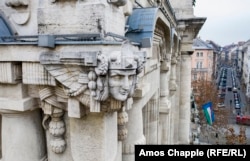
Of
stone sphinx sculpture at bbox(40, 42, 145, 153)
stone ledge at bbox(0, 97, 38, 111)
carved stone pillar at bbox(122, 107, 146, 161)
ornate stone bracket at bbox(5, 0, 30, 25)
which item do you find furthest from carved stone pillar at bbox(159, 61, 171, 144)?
stone sphinx sculpture at bbox(40, 42, 145, 153)

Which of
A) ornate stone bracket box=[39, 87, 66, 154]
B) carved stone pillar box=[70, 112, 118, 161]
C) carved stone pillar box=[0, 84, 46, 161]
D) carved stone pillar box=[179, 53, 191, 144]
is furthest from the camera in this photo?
carved stone pillar box=[179, 53, 191, 144]

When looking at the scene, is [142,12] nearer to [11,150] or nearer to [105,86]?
[105,86]

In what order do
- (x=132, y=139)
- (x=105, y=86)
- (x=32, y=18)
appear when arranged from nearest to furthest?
(x=105, y=86) → (x=32, y=18) → (x=132, y=139)

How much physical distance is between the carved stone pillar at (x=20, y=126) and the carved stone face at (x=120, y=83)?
1458mm

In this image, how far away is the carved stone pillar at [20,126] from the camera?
11.8ft

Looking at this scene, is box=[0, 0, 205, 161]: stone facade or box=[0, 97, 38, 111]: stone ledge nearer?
box=[0, 0, 205, 161]: stone facade

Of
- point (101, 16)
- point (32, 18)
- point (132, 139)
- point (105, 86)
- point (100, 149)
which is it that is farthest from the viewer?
point (132, 139)

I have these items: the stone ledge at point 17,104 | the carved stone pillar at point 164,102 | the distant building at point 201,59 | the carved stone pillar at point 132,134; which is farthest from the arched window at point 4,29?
the distant building at point 201,59

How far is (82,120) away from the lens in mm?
3486

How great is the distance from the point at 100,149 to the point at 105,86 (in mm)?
1020

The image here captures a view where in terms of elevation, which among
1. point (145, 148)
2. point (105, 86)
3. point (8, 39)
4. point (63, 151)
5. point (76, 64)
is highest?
point (8, 39)

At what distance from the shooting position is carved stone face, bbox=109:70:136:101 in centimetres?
279

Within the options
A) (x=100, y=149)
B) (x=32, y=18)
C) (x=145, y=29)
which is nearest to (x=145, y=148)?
(x=100, y=149)

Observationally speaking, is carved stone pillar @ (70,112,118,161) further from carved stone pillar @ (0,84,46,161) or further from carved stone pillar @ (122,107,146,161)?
carved stone pillar @ (122,107,146,161)
